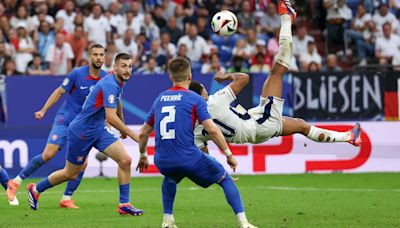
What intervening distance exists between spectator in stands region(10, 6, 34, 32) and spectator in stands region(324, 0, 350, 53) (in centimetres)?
837

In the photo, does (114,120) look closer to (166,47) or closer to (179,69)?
(179,69)

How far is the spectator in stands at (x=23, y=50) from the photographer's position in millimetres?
22922

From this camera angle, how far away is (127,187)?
13602 mm

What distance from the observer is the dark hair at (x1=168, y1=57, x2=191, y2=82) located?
10.9m

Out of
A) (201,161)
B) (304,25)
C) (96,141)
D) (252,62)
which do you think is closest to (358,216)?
(201,161)

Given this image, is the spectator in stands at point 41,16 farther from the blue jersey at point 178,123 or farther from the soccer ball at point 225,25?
the blue jersey at point 178,123

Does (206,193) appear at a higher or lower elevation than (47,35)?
lower

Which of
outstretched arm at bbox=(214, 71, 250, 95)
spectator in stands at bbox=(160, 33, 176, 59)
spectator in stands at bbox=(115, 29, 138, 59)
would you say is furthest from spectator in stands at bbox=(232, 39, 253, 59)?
outstretched arm at bbox=(214, 71, 250, 95)

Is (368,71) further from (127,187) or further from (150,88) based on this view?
(127,187)

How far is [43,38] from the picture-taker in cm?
2358

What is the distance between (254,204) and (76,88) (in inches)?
129

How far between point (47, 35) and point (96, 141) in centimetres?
1045

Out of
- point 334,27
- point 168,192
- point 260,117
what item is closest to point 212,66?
point 334,27

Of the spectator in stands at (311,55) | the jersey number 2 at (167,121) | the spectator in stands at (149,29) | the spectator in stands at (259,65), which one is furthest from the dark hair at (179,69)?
the spectator in stands at (311,55)
